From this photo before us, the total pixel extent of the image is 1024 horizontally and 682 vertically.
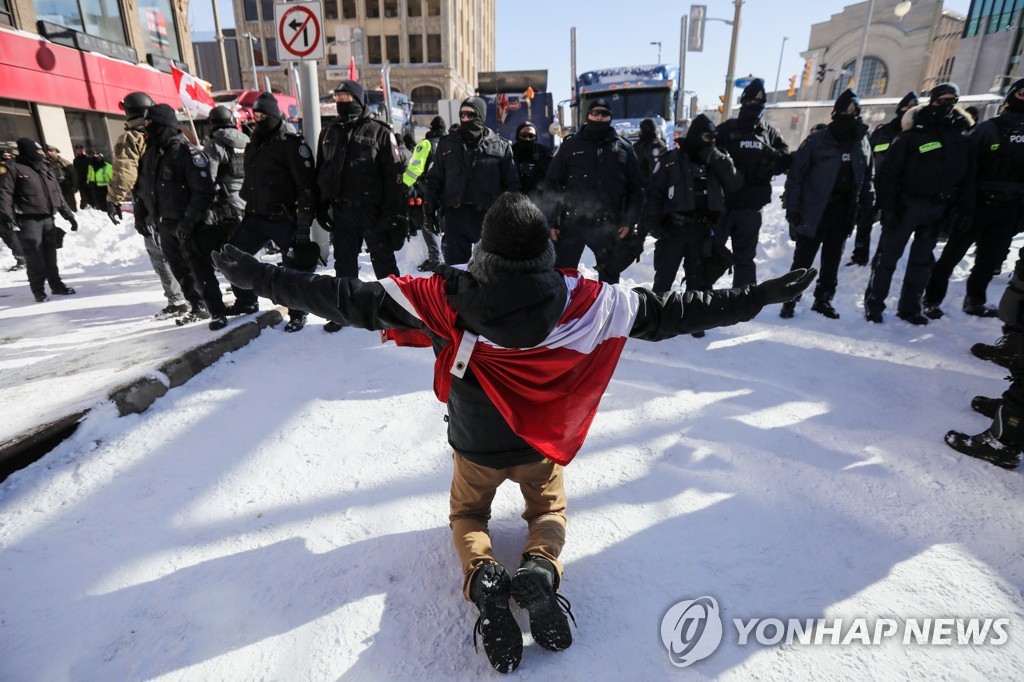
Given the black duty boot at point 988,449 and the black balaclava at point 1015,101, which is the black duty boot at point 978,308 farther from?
the black duty boot at point 988,449

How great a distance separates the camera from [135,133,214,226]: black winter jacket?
457cm

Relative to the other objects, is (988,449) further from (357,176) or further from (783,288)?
(357,176)

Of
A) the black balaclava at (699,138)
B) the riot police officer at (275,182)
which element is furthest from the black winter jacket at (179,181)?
the black balaclava at (699,138)

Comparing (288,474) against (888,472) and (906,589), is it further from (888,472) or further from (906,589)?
(888,472)

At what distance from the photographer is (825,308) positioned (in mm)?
5402

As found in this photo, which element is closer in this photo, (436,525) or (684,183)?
(436,525)

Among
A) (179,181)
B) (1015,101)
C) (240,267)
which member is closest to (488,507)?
(240,267)

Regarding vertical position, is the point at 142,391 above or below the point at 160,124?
below

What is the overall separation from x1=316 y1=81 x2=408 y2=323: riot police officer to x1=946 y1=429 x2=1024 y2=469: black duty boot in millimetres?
4300

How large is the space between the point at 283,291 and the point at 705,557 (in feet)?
6.77

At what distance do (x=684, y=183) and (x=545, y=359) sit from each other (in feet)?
11.0

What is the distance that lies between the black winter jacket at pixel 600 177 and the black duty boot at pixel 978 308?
361 centimetres

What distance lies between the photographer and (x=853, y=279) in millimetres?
6371

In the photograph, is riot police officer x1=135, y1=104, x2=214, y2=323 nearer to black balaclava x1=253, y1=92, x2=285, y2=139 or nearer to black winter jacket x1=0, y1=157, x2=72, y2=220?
black balaclava x1=253, y1=92, x2=285, y2=139
